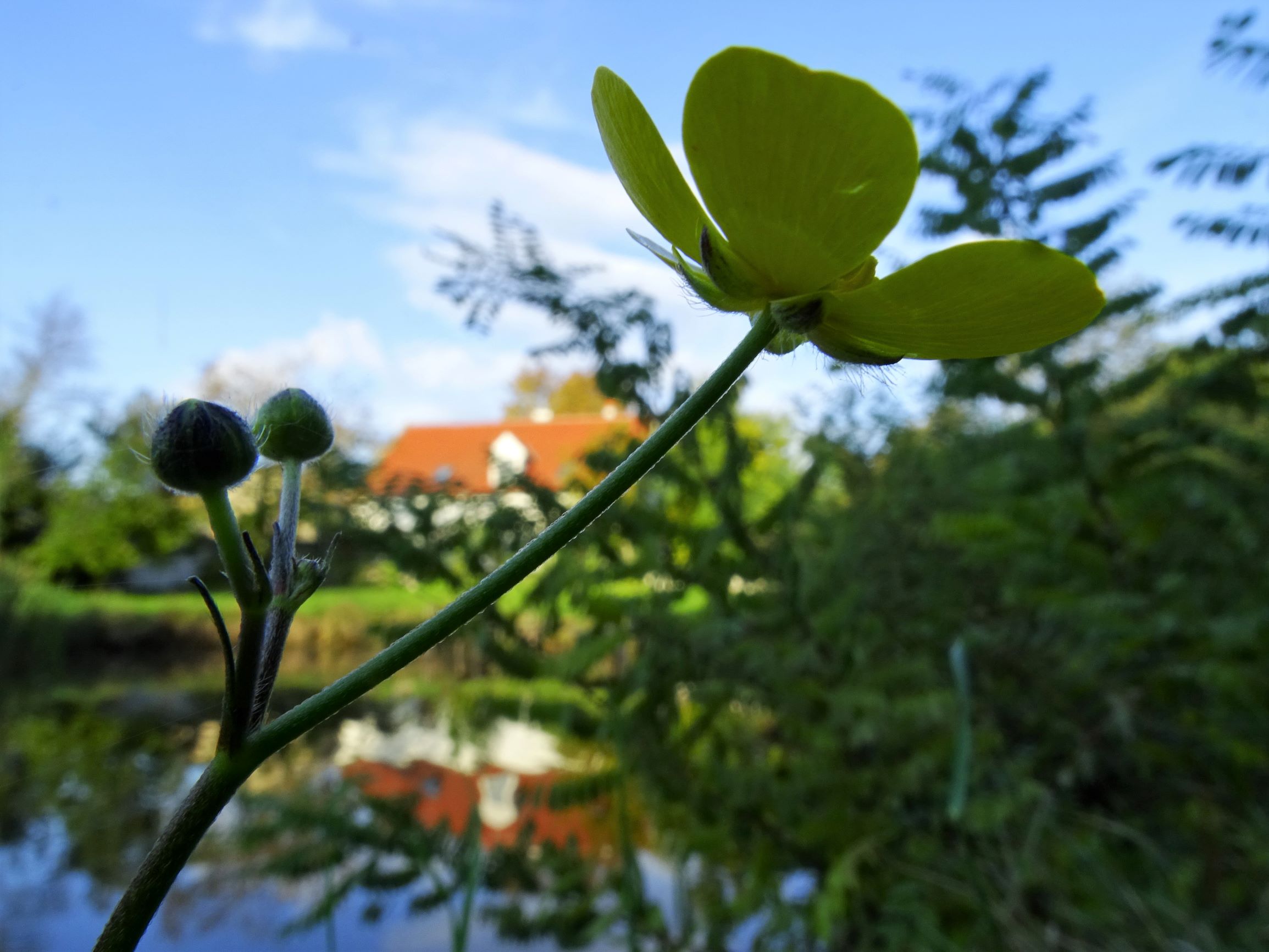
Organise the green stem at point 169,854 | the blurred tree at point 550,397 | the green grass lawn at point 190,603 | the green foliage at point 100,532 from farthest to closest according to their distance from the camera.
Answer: the blurred tree at point 550,397
the green foliage at point 100,532
the green grass lawn at point 190,603
the green stem at point 169,854

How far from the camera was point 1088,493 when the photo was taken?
1.88m

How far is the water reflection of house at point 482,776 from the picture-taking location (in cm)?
180

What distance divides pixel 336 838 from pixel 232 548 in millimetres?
1396

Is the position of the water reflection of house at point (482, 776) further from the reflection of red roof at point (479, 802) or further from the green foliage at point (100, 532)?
the green foliage at point (100, 532)

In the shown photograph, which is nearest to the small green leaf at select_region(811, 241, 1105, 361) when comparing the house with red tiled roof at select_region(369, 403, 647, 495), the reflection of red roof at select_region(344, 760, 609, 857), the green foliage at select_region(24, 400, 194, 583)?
the reflection of red roof at select_region(344, 760, 609, 857)

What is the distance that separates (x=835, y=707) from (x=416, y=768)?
150cm

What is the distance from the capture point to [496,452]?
1.64 meters

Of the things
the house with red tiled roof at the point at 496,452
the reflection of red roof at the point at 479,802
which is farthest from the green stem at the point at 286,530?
the house with red tiled roof at the point at 496,452

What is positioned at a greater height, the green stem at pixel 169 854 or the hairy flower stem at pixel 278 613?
the hairy flower stem at pixel 278 613

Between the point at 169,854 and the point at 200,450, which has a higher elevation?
the point at 200,450

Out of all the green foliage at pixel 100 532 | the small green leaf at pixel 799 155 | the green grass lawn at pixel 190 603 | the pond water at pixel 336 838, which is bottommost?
the pond water at pixel 336 838

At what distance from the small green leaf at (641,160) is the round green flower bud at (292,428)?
0.14m

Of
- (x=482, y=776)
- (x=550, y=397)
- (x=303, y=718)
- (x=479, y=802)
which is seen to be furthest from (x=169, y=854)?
(x=550, y=397)

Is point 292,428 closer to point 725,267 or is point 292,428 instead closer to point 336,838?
point 725,267
